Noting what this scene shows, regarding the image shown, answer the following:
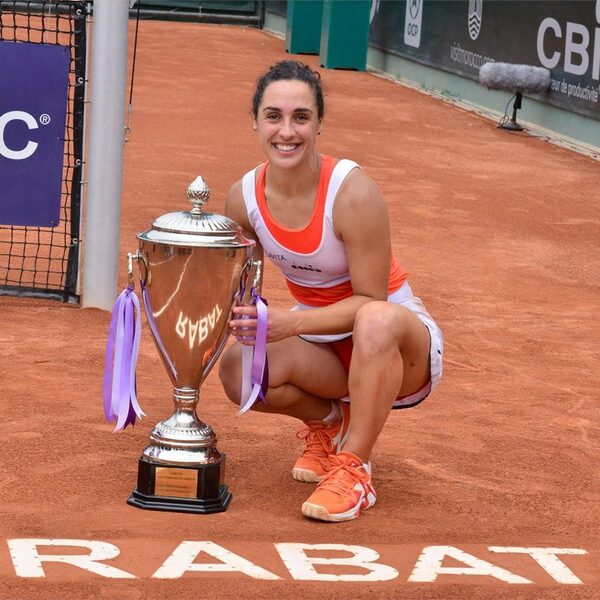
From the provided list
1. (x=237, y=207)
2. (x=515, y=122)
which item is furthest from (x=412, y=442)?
(x=515, y=122)

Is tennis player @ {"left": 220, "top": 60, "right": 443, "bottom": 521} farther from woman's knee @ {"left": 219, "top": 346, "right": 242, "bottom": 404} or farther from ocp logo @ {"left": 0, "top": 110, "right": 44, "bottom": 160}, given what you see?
ocp logo @ {"left": 0, "top": 110, "right": 44, "bottom": 160}

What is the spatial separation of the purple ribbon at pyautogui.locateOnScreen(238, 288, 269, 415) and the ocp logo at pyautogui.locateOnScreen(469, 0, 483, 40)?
38.8ft

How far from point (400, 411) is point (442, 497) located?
0.99 m

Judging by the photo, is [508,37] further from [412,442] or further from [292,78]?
[292,78]

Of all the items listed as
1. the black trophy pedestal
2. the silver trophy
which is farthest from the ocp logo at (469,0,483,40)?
the black trophy pedestal

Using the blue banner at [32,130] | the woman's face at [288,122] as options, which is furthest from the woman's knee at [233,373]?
the blue banner at [32,130]

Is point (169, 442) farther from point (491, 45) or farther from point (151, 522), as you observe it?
point (491, 45)

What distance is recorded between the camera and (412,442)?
487 centimetres

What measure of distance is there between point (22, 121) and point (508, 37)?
9100 millimetres

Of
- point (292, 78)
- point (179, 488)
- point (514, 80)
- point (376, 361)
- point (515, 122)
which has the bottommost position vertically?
point (515, 122)

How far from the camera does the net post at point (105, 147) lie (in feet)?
20.6

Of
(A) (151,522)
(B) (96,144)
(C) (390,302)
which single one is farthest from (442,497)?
(B) (96,144)

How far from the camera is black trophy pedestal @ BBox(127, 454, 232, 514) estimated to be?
402cm

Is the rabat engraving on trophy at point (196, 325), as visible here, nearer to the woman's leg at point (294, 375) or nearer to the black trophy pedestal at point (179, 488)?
the woman's leg at point (294, 375)
